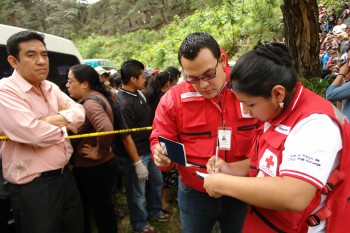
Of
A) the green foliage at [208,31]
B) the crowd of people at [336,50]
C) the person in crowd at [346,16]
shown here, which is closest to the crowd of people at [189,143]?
the crowd of people at [336,50]

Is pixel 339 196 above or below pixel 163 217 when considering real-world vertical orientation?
above

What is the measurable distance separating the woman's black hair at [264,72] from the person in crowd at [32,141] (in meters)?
1.42

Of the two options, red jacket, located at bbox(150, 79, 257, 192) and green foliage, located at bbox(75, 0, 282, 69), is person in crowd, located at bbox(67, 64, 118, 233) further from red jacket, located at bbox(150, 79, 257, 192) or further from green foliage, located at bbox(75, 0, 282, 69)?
green foliage, located at bbox(75, 0, 282, 69)

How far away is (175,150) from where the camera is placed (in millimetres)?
1521

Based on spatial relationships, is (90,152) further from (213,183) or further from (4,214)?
(213,183)

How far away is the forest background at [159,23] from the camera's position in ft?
14.1

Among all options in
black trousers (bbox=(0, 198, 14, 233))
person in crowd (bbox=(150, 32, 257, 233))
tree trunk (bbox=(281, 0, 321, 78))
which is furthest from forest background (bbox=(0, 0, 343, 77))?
black trousers (bbox=(0, 198, 14, 233))

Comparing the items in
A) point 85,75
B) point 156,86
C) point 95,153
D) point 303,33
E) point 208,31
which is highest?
point 208,31

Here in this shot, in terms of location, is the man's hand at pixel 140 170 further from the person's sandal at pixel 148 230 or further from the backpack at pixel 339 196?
the backpack at pixel 339 196

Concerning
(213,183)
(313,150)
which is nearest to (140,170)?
(213,183)

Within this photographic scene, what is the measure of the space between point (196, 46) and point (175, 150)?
0.57 meters

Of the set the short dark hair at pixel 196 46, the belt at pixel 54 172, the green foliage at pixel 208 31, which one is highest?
the green foliage at pixel 208 31

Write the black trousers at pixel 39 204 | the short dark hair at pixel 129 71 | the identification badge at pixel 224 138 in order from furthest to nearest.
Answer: the short dark hair at pixel 129 71, the black trousers at pixel 39 204, the identification badge at pixel 224 138

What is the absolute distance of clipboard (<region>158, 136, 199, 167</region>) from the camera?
1482 millimetres
